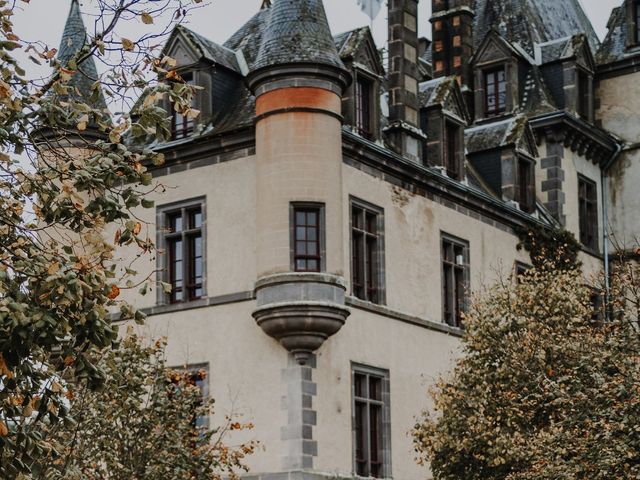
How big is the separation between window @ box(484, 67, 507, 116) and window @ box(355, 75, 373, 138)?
8.24m

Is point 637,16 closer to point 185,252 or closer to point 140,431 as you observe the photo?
point 185,252

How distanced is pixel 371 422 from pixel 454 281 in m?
5.14

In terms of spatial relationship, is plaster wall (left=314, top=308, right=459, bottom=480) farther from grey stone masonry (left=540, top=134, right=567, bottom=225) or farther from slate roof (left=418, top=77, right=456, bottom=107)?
grey stone masonry (left=540, top=134, right=567, bottom=225)

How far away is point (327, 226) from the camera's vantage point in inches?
1250

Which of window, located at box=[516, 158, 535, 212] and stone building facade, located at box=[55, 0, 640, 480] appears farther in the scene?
window, located at box=[516, 158, 535, 212]

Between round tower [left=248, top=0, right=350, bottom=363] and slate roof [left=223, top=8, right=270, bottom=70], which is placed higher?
slate roof [left=223, top=8, right=270, bottom=70]

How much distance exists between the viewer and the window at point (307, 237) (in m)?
31.5

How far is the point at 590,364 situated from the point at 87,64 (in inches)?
646

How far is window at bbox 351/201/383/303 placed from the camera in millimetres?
33438

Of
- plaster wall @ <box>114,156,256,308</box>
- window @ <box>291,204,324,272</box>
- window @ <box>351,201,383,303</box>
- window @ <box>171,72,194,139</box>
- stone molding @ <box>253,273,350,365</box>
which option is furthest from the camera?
window @ <box>171,72,194,139</box>

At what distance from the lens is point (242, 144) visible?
33094 mm

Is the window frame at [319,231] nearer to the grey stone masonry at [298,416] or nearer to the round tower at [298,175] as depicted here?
the round tower at [298,175]

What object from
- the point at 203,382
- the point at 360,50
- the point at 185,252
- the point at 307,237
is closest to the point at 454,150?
the point at 360,50

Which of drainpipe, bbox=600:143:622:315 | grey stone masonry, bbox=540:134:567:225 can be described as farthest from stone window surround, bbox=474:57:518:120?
drainpipe, bbox=600:143:622:315
